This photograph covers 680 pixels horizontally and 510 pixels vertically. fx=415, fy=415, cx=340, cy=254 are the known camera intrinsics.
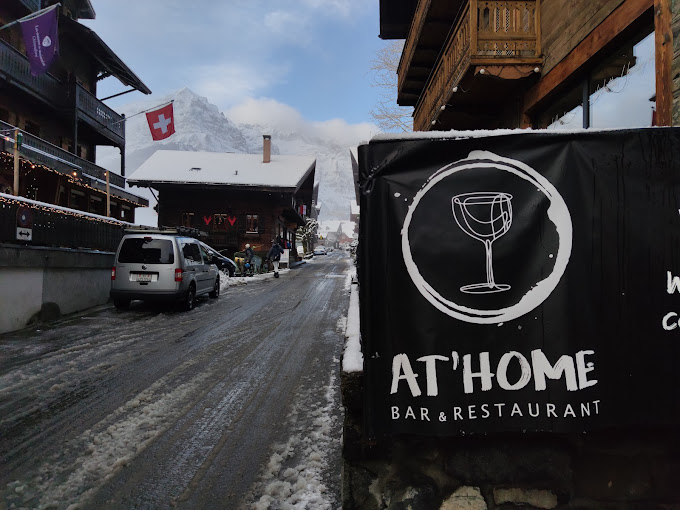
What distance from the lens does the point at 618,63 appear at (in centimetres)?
546

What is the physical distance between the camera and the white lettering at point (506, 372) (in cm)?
225

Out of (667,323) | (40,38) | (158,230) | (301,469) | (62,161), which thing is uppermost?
(40,38)

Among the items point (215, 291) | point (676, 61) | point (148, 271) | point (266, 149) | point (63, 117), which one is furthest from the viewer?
point (266, 149)

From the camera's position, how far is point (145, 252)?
10352 millimetres

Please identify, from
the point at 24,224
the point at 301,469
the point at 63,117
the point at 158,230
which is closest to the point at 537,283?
the point at 301,469

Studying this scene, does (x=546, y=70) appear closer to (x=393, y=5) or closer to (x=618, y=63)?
(x=618, y=63)

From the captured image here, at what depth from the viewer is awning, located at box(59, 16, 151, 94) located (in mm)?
21159

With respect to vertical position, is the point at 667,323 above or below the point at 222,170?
below

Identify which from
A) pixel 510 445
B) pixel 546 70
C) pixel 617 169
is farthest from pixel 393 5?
pixel 510 445

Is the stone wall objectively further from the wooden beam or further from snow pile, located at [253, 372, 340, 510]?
the wooden beam

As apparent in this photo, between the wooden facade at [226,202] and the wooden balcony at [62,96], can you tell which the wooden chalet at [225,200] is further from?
the wooden balcony at [62,96]

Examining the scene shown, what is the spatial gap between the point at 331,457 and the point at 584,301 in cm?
216

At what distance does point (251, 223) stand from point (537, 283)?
32053 millimetres

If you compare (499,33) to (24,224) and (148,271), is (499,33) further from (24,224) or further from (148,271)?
(24,224)
